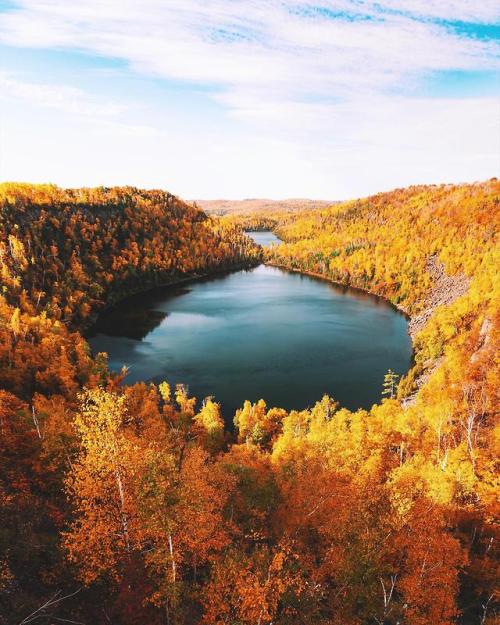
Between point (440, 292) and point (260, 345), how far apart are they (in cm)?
9802

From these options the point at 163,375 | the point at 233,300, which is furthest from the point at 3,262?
the point at 233,300

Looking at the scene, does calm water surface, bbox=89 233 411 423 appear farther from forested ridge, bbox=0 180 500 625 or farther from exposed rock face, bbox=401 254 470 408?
forested ridge, bbox=0 180 500 625

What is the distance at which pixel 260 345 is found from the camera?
121m

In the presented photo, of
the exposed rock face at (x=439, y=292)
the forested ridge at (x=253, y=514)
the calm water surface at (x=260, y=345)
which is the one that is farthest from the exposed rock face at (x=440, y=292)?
the forested ridge at (x=253, y=514)

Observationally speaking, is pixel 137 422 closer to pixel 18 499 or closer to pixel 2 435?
pixel 2 435

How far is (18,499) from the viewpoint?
28625 millimetres

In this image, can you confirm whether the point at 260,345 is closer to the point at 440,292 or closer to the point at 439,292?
the point at 440,292

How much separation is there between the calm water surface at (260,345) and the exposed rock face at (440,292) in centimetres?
534

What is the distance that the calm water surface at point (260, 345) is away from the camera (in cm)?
9294

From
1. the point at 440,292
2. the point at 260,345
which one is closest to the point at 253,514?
the point at 260,345

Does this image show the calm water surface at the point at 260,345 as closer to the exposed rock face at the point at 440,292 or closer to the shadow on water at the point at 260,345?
the shadow on water at the point at 260,345

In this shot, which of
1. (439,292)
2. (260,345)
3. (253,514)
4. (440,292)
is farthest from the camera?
(439,292)

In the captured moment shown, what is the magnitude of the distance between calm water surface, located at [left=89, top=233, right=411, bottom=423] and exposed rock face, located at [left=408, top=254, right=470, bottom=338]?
5.34 m

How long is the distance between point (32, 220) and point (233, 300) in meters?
99.5
